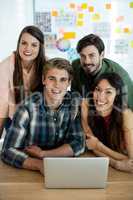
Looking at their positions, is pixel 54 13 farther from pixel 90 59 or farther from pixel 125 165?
pixel 125 165

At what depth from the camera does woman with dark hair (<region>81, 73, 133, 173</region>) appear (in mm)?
1656

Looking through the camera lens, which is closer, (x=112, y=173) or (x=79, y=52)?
(x=112, y=173)

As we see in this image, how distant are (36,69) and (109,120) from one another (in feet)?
1.57

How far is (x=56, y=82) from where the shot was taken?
64.2 inches

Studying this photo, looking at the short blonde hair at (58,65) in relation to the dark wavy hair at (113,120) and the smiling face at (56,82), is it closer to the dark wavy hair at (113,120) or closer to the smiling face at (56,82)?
the smiling face at (56,82)

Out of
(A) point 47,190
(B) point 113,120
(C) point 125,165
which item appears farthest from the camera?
(B) point 113,120

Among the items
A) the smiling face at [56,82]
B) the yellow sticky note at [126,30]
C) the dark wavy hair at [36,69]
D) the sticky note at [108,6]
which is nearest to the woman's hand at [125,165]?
the smiling face at [56,82]

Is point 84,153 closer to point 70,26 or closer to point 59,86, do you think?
point 59,86

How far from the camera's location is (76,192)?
139 cm

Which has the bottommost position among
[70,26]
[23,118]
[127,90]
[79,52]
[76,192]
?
[76,192]

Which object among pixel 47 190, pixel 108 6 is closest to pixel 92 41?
pixel 108 6

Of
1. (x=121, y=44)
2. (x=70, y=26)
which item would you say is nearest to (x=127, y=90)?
(x=121, y=44)

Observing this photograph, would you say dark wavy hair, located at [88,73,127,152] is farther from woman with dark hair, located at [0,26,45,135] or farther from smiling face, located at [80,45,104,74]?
woman with dark hair, located at [0,26,45,135]

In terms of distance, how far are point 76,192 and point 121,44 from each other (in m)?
0.80
